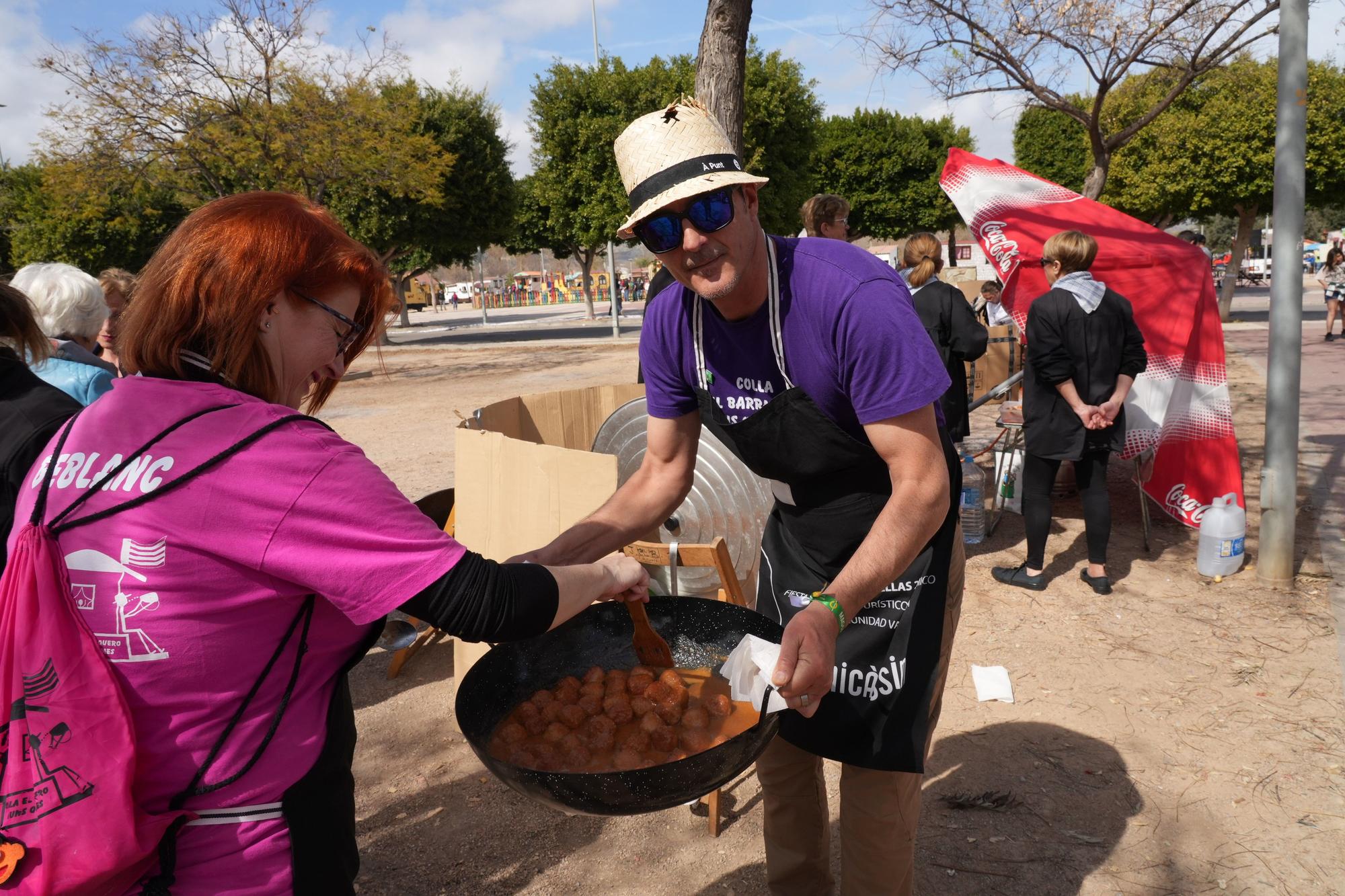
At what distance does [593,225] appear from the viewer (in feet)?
82.3

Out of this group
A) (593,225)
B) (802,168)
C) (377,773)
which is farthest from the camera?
(802,168)

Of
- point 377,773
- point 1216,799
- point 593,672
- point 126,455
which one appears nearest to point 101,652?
point 126,455

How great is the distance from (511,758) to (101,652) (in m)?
0.87

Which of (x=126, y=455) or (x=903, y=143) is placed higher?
(x=903, y=143)

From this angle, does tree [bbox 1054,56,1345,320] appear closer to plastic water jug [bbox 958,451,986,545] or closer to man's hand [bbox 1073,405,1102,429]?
plastic water jug [bbox 958,451,986,545]

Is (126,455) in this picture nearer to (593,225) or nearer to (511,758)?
(511,758)

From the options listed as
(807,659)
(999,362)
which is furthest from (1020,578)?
(999,362)

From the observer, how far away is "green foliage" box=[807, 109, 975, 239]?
38.1 m

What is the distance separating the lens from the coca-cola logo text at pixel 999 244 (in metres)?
6.64

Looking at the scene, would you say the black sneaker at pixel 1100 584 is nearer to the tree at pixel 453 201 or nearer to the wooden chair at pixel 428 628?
the wooden chair at pixel 428 628

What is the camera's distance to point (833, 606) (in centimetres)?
167

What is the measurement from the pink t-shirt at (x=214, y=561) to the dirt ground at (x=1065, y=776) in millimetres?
1932

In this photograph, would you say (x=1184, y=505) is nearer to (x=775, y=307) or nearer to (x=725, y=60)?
(x=725, y=60)

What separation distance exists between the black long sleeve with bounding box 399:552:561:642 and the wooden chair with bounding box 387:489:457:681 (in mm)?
3107
